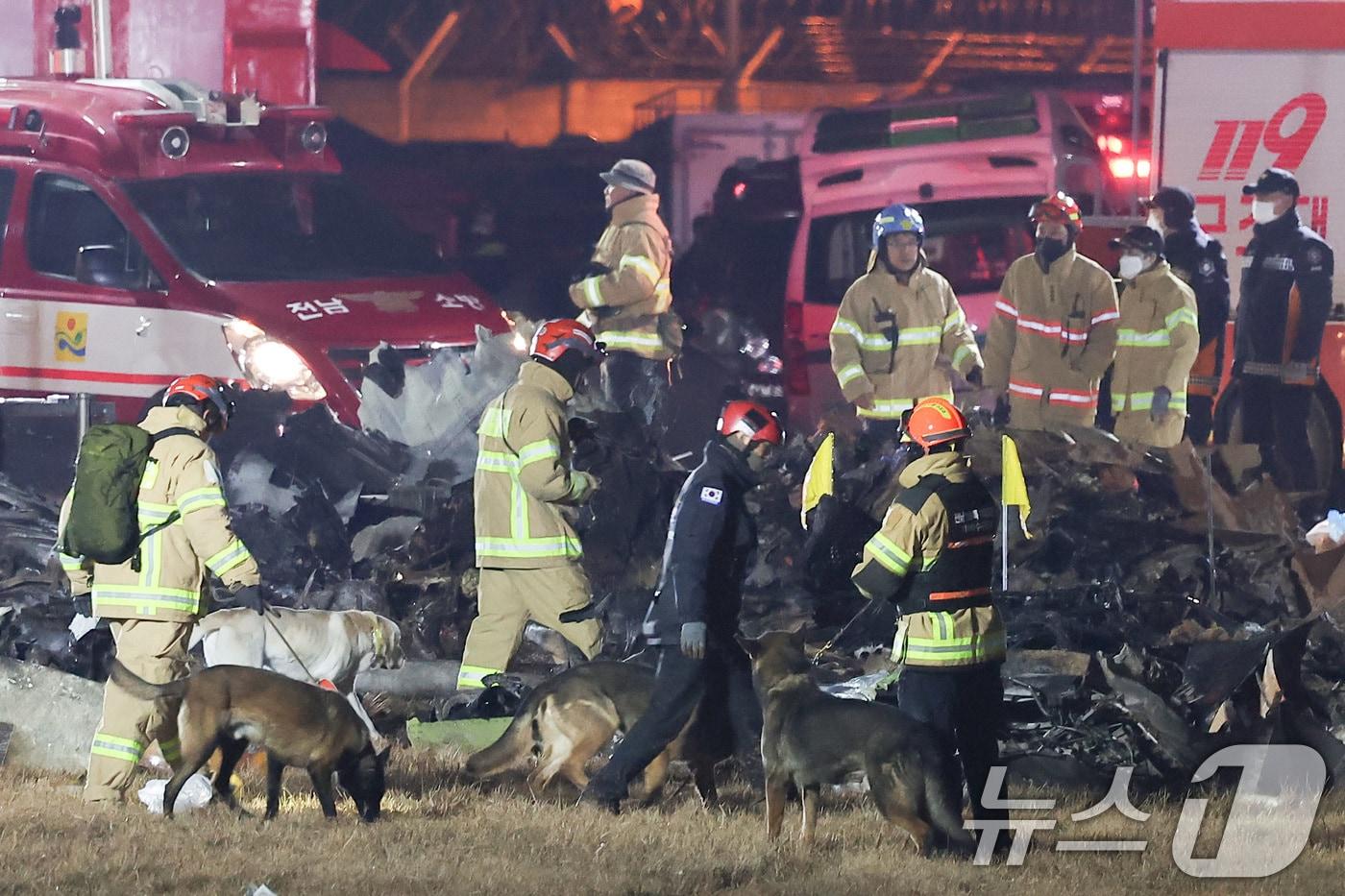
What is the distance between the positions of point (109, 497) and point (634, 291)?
5032 mm

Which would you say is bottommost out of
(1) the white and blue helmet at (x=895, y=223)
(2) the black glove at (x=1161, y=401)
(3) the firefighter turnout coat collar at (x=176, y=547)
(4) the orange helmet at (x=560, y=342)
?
(3) the firefighter turnout coat collar at (x=176, y=547)

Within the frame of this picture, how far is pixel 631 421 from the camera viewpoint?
1230 cm

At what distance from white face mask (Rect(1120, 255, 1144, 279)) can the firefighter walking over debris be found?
5.06 m

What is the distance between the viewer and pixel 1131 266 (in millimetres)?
12531

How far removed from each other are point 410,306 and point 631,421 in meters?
1.62

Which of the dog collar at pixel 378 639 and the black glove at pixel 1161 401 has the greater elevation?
the black glove at pixel 1161 401

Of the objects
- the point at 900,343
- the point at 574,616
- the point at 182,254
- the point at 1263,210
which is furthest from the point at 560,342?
the point at 1263,210

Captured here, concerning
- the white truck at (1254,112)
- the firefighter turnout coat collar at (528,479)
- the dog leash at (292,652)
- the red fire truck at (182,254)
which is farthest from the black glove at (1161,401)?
the dog leash at (292,652)

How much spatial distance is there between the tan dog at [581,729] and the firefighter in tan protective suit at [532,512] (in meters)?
0.91

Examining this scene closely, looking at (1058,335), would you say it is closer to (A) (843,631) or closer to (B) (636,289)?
(B) (636,289)

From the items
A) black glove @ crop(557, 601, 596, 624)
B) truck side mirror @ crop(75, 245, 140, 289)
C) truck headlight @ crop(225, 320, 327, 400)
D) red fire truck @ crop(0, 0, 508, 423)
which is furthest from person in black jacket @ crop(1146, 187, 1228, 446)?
truck side mirror @ crop(75, 245, 140, 289)

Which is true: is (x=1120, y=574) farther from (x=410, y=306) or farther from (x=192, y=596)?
(x=192, y=596)

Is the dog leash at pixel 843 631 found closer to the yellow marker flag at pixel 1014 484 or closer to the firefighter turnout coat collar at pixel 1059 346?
the yellow marker flag at pixel 1014 484

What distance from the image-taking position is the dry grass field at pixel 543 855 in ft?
24.3
